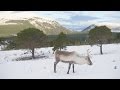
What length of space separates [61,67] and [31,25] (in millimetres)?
875

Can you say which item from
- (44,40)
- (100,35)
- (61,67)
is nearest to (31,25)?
(44,40)

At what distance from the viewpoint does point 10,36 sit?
6113 mm

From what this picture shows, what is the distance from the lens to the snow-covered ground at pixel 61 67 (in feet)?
19.6

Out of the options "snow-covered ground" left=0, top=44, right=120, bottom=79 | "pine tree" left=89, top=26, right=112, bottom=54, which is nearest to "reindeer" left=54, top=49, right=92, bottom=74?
"snow-covered ground" left=0, top=44, right=120, bottom=79

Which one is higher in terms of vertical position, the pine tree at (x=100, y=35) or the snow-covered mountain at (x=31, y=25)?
the snow-covered mountain at (x=31, y=25)

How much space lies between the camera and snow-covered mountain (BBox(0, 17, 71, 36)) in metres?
6.08

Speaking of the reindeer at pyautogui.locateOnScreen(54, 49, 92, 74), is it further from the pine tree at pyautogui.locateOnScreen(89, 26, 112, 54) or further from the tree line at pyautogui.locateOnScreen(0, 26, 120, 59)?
the pine tree at pyautogui.locateOnScreen(89, 26, 112, 54)

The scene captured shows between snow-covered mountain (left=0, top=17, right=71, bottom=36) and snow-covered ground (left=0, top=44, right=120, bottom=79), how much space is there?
317 mm

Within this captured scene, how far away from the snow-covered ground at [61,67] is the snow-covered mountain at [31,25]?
1.04 feet

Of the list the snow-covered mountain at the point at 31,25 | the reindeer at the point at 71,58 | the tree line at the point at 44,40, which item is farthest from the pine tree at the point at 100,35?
the snow-covered mountain at the point at 31,25

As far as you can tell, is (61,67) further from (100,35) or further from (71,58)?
(100,35)

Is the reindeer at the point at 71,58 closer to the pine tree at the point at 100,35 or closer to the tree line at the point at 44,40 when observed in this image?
the tree line at the point at 44,40

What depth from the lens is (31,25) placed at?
6102 millimetres
